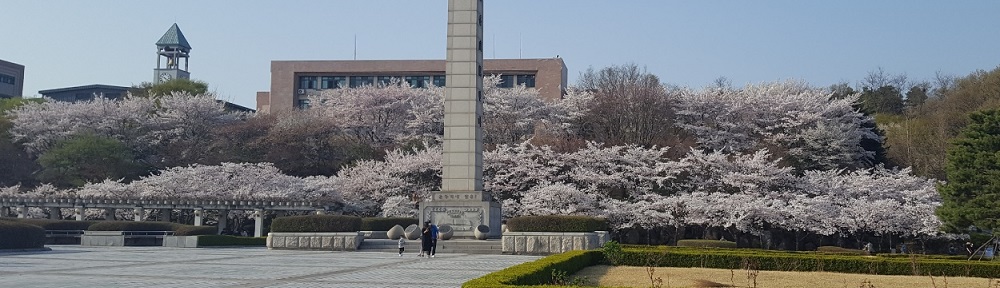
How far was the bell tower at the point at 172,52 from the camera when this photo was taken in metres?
103

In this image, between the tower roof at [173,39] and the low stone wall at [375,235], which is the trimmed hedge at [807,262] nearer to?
the low stone wall at [375,235]

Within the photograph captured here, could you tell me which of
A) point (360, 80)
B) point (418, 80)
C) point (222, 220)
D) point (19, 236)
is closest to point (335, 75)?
point (360, 80)

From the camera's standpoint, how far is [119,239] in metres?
40.8

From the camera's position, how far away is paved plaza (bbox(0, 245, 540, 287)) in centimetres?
1845

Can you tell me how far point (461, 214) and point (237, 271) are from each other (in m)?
17.1

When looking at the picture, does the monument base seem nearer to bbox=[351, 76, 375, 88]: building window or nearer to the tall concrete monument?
the tall concrete monument

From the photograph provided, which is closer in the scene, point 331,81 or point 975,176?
point 975,176

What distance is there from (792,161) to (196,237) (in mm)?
32199

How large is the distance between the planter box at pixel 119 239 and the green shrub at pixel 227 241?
2.46 metres

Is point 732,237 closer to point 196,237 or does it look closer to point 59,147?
point 196,237

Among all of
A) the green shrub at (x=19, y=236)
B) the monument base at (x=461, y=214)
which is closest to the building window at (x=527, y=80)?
the monument base at (x=461, y=214)

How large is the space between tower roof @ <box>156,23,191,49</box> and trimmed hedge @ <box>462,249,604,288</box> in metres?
89.2

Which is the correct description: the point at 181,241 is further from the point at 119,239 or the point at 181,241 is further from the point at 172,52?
the point at 172,52

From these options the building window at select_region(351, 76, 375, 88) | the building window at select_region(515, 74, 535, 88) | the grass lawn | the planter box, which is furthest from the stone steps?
the building window at select_region(351, 76, 375, 88)
